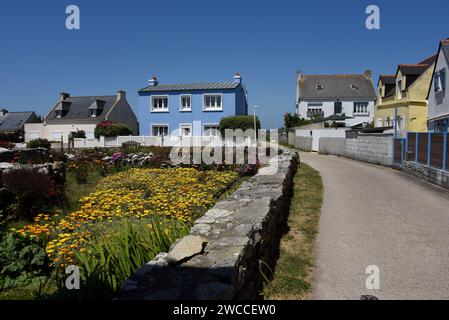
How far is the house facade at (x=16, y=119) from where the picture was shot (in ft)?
177

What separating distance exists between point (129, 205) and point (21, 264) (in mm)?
2970

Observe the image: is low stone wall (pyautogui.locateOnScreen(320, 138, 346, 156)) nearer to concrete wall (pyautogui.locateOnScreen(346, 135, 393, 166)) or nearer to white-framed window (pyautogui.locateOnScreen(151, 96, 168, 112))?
concrete wall (pyautogui.locateOnScreen(346, 135, 393, 166))

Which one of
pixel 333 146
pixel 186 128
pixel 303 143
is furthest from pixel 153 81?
pixel 333 146

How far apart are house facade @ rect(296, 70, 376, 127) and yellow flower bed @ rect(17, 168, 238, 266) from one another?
138 ft

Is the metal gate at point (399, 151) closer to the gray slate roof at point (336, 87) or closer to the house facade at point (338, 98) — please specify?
the house facade at point (338, 98)

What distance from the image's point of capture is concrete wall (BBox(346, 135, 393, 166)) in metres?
19.7

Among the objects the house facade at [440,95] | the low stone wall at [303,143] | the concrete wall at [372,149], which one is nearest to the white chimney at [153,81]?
the low stone wall at [303,143]

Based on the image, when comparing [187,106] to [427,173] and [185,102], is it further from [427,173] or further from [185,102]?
[427,173]

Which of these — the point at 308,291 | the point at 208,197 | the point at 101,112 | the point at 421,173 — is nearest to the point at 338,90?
the point at 101,112

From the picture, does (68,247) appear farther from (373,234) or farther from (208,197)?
(373,234)

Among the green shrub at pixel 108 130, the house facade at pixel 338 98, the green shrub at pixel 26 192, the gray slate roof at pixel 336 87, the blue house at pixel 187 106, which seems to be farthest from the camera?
the gray slate roof at pixel 336 87

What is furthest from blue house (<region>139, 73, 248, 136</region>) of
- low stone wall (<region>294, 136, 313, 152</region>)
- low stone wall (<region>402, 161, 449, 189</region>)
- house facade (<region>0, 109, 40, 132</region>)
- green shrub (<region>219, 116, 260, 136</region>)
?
house facade (<region>0, 109, 40, 132</region>)

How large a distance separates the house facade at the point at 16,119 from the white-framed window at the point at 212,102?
2917 centimetres

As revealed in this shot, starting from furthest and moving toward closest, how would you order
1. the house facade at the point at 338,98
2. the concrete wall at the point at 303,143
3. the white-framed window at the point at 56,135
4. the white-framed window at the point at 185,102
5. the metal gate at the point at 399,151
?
1. the house facade at the point at 338,98
2. the white-framed window at the point at 56,135
3. the white-framed window at the point at 185,102
4. the concrete wall at the point at 303,143
5. the metal gate at the point at 399,151
